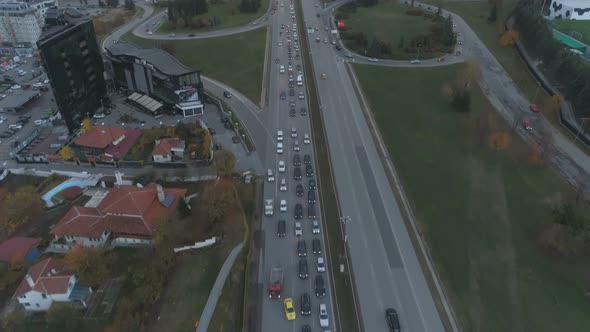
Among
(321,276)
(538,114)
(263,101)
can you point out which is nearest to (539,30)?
(538,114)

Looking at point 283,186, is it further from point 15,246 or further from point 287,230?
point 15,246

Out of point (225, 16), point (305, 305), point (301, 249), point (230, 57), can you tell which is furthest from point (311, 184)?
point (225, 16)

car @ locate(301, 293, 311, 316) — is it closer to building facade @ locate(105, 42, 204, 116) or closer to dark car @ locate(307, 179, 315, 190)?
dark car @ locate(307, 179, 315, 190)

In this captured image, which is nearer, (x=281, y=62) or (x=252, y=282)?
(x=252, y=282)

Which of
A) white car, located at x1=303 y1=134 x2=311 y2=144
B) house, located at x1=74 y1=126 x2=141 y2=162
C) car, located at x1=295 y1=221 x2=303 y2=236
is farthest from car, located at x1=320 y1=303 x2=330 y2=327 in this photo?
house, located at x1=74 y1=126 x2=141 y2=162

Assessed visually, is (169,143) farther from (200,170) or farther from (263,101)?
(263,101)

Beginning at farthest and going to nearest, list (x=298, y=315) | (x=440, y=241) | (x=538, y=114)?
1. (x=538, y=114)
2. (x=440, y=241)
3. (x=298, y=315)
